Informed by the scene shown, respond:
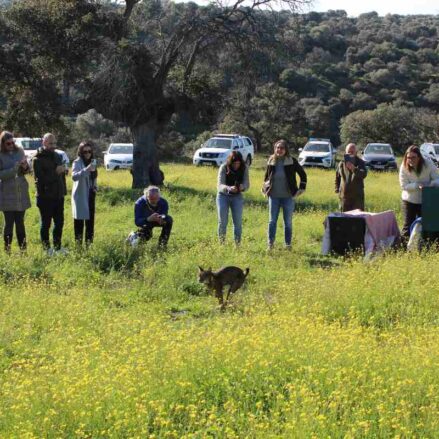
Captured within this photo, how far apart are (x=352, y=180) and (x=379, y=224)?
1.43 metres

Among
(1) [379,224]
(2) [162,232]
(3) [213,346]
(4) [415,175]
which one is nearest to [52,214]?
(2) [162,232]

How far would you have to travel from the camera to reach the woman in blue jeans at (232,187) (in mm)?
11359

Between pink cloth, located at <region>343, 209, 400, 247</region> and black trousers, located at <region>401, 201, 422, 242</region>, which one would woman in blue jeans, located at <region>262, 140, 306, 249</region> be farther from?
black trousers, located at <region>401, 201, 422, 242</region>

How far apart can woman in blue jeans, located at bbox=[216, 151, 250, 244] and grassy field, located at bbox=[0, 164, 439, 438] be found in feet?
1.91

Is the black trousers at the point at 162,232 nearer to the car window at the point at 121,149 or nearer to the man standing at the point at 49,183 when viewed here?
the man standing at the point at 49,183

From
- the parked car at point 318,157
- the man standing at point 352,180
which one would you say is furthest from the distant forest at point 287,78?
the man standing at point 352,180

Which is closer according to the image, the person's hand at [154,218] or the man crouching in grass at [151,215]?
the person's hand at [154,218]

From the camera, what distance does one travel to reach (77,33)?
68.0 ft

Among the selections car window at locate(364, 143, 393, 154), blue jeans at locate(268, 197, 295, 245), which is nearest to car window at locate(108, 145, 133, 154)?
car window at locate(364, 143, 393, 154)

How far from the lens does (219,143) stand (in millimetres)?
33906

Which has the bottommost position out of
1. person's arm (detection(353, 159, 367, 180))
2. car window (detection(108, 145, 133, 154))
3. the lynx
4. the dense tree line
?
the lynx

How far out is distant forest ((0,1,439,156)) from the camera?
70.4 ft

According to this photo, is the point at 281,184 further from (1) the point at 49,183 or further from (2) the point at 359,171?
(1) the point at 49,183

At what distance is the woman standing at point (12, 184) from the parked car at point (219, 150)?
830 inches
